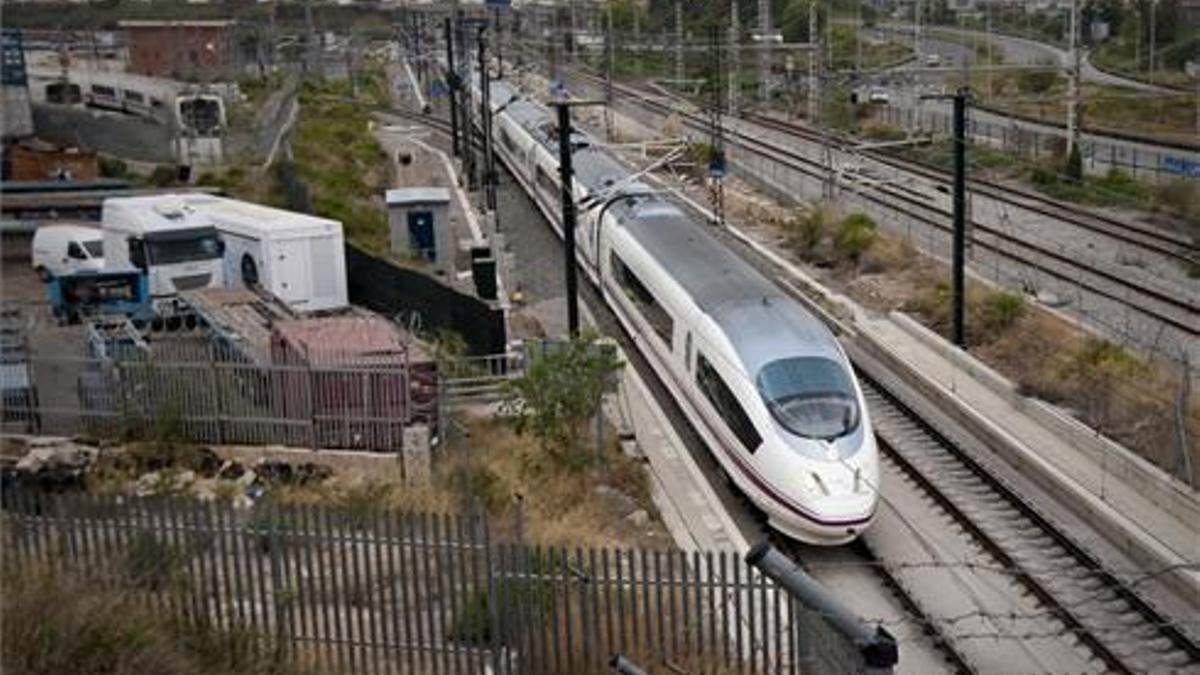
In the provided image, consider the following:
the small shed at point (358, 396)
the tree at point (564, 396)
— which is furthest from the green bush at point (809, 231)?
the small shed at point (358, 396)

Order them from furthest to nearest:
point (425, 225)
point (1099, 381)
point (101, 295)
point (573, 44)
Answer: point (573, 44) → point (425, 225) → point (101, 295) → point (1099, 381)

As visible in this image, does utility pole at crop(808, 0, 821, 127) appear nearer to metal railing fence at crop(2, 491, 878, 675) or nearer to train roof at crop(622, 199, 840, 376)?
train roof at crop(622, 199, 840, 376)

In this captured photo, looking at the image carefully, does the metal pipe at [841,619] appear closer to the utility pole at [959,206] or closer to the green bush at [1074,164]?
the utility pole at [959,206]

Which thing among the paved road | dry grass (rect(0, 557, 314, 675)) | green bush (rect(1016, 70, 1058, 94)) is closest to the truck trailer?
dry grass (rect(0, 557, 314, 675))

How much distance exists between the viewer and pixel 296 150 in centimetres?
5309

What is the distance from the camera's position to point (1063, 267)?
32.5 metres

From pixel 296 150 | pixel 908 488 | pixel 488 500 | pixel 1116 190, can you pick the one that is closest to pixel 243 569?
pixel 488 500

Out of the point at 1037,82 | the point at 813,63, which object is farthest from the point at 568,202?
the point at 1037,82

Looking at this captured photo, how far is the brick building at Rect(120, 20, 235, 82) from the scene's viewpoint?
9369 centimetres

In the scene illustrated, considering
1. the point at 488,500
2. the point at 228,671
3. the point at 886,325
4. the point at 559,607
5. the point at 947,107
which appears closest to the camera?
the point at 228,671

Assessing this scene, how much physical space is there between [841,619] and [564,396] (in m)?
11.5

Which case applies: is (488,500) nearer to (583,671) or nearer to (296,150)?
(583,671)

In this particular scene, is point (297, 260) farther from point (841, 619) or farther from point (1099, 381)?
point (841, 619)

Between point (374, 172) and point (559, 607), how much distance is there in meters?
43.8
